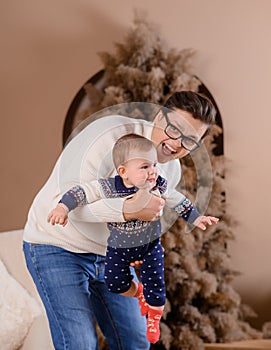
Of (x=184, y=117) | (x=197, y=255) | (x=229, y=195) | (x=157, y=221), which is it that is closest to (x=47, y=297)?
(x=157, y=221)

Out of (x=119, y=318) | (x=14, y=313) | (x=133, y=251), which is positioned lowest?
(x=14, y=313)

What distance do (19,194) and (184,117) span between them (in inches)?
101

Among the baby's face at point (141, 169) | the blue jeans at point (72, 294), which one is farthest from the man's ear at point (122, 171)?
the blue jeans at point (72, 294)

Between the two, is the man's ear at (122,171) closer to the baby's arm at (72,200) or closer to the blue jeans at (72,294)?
the baby's arm at (72,200)

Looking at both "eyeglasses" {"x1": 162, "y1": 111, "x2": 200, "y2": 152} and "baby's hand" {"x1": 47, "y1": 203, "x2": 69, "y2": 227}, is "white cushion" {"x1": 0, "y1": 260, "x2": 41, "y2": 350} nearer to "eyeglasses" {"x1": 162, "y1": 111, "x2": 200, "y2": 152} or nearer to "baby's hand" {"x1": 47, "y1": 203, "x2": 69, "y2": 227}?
"baby's hand" {"x1": 47, "y1": 203, "x2": 69, "y2": 227}

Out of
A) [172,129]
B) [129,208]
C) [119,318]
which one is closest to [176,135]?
[172,129]

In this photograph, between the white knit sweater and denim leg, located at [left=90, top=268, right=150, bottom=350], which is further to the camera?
denim leg, located at [left=90, top=268, right=150, bottom=350]

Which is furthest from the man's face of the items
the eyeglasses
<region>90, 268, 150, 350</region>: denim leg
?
<region>90, 268, 150, 350</region>: denim leg

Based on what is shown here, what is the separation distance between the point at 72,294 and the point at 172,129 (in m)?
0.59

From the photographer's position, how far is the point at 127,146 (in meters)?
0.80

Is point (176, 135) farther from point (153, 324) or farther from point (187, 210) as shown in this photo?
point (153, 324)

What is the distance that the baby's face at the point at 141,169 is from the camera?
78 cm

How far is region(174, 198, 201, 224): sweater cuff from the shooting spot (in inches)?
36.3

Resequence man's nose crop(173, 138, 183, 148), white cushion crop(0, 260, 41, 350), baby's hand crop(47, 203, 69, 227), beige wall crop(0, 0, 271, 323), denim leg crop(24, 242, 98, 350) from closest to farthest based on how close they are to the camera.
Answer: man's nose crop(173, 138, 183, 148) < baby's hand crop(47, 203, 69, 227) < denim leg crop(24, 242, 98, 350) < white cushion crop(0, 260, 41, 350) < beige wall crop(0, 0, 271, 323)
